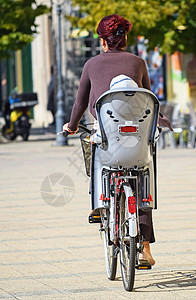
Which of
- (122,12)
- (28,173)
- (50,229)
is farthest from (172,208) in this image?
(122,12)

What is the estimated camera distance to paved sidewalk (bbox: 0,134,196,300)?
17.7 feet

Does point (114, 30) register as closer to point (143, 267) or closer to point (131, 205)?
point (131, 205)

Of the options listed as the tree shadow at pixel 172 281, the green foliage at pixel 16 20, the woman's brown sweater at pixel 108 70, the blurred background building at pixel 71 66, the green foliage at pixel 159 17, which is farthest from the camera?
the blurred background building at pixel 71 66

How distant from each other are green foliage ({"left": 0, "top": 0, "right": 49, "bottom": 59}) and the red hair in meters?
16.1

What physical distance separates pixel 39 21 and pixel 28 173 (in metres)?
24.6

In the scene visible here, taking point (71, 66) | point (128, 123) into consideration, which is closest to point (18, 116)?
point (71, 66)

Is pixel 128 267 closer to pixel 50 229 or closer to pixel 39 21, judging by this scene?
pixel 50 229

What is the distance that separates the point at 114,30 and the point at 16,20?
645 inches

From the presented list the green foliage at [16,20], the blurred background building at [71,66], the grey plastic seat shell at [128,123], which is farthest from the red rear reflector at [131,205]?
the green foliage at [16,20]

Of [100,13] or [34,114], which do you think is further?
[34,114]

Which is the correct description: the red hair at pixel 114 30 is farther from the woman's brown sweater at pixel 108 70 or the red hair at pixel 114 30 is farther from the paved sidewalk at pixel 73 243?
the paved sidewalk at pixel 73 243

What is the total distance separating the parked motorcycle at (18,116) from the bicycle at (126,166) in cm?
1856

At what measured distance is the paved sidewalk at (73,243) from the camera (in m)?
5.38

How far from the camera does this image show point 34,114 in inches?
1593
